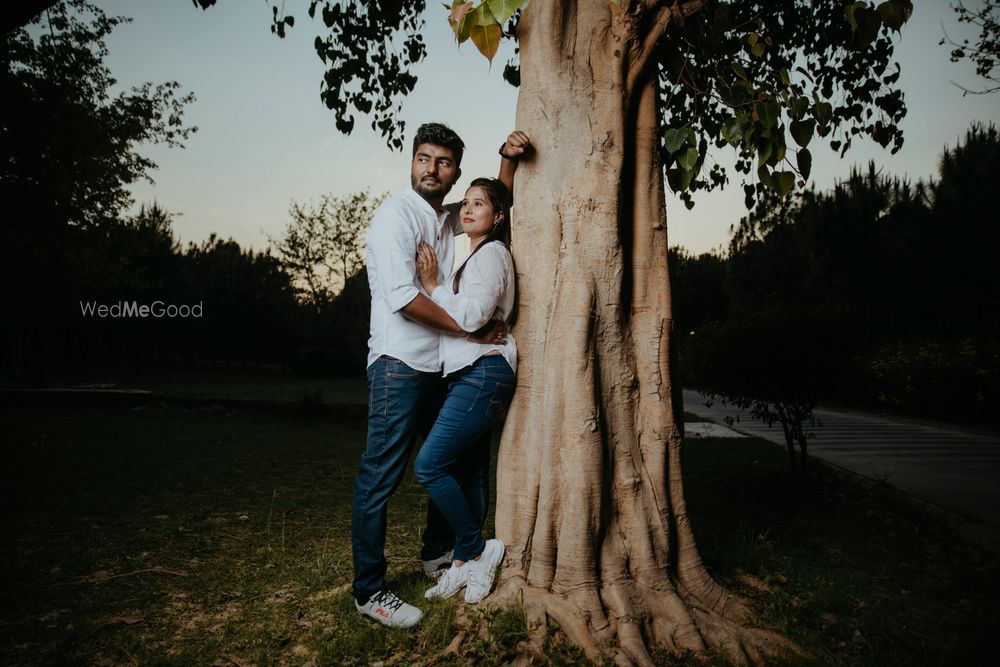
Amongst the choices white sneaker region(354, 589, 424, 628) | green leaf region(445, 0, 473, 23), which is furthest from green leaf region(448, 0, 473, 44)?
white sneaker region(354, 589, 424, 628)

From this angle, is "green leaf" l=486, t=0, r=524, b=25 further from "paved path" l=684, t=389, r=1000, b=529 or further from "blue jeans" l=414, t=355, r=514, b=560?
"paved path" l=684, t=389, r=1000, b=529

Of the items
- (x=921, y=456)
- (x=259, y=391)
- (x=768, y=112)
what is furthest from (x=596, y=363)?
(x=259, y=391)

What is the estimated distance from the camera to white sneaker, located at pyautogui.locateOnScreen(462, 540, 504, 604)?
9.85 ft

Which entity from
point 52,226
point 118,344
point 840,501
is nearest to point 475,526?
point 840,501

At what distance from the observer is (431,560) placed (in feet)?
11.5

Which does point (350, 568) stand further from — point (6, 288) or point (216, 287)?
point (216, 287)

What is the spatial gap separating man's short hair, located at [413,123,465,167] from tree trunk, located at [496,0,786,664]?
0.38 meters

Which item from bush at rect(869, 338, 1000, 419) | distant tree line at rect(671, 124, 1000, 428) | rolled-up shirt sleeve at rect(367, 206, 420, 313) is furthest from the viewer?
bush at rect(869, 338, 1000, 419)

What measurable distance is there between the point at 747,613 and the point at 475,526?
1.45m

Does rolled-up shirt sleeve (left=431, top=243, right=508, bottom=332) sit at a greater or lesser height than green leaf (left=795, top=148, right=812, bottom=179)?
lesser

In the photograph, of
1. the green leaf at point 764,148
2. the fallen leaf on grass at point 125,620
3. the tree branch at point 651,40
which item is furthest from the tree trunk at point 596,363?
the fallen leaf on grass at point 125,620

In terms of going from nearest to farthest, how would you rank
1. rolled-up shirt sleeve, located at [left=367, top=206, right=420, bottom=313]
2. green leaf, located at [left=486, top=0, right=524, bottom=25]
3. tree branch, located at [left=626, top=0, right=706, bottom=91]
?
1. green leaf, located at [left=486, top=0, right=524, bottom=25]
2. rolled-up shirt sleeve, located at [left=367, top=206, right=420, bottom=313]
3. tree branch, located at [left=626, top=0, right=706, bottom=91]

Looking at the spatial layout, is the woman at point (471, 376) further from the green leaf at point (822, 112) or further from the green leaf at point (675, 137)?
the green leaf at point (822, 112)

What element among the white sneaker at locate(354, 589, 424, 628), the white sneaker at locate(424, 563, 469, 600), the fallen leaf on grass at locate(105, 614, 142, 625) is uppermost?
the white sneaker at locate(424, 563, 469, 600)
